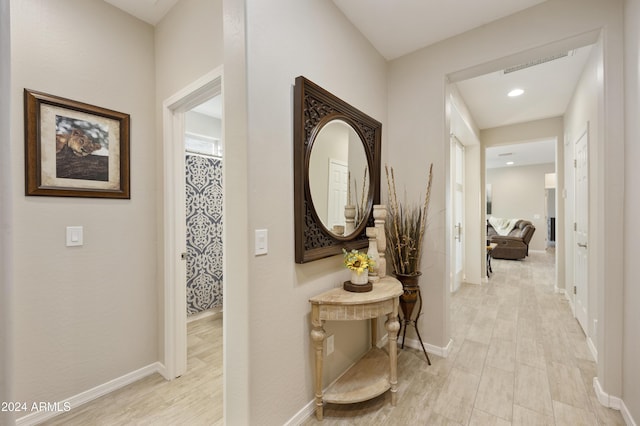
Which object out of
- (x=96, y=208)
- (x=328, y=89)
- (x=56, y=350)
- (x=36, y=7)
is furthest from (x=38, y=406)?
(x=328, y=89)

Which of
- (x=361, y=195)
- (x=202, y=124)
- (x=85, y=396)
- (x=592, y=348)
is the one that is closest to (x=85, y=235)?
(x=85, y=396)

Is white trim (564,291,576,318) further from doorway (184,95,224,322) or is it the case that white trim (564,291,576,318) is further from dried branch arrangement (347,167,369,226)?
doorway (184,95,224,322)

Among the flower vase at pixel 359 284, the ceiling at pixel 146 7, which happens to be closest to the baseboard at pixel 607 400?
the flower vase at pixel 359 284

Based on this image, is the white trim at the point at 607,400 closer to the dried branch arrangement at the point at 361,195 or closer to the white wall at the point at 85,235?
the dried branch arrangement at the point at 361,195

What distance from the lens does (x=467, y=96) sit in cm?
358

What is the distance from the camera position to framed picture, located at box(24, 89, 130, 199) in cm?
171

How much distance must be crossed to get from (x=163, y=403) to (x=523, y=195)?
10.1m

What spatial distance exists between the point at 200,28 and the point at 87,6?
79 cm

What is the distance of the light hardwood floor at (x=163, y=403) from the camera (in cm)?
173

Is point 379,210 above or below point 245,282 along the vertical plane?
above

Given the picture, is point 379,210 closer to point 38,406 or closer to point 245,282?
point 245,282

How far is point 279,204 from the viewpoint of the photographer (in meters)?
1.53

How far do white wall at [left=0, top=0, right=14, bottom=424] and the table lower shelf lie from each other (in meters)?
1.60

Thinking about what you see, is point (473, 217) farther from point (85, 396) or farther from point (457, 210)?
point (85, 396)
